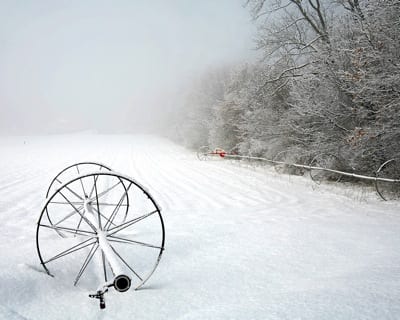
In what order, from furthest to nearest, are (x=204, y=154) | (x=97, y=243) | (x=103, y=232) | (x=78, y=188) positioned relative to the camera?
(x=204, y=154) → (x=78, y=188) → (x=97, y=243) → (x=103, y=232)

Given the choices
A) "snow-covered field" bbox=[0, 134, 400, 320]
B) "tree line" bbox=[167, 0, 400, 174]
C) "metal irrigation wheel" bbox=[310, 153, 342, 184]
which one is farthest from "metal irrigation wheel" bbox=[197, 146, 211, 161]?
"snow-covered field" bbox=[0, 134, 400, 320]

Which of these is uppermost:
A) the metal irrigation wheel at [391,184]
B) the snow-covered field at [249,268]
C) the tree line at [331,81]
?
the tree line at [331,81]

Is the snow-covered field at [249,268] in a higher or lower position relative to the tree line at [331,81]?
lower

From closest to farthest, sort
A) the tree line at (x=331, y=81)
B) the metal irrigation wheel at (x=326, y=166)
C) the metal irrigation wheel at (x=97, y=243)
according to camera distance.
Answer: the metal irrigation wheel at (x=97, y=243), the tree line at (x=331, y=81), the metal irrigation wheel at (x=326, y=166)

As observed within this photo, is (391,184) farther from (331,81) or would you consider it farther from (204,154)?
(204,154)

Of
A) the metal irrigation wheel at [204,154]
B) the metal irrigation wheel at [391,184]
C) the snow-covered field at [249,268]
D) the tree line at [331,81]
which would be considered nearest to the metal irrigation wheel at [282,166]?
the tree line at [331,81]

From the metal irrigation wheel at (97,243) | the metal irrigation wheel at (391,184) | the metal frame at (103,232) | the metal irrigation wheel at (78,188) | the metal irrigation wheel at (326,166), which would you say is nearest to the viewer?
the metal frame at (103,232)

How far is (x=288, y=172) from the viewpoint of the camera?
47.0ft

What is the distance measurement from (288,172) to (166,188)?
20.6ft

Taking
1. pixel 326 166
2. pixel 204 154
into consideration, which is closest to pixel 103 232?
pixel 326 166

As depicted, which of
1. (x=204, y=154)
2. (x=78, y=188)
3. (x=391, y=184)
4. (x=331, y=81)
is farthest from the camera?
(x=204, y=154)

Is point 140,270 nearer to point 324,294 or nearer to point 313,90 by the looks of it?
point 324,294

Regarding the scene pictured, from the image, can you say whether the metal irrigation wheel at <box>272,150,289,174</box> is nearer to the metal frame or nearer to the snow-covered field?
the snow-covered field

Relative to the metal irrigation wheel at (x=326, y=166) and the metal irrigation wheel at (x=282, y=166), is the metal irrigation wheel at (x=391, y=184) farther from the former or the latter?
the metal irrigation wheel at (x=282, y=166)
